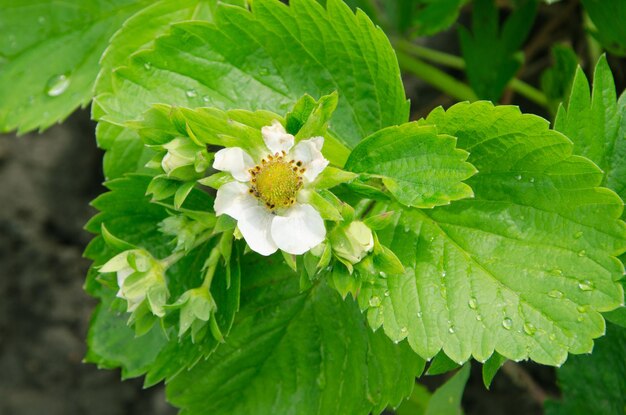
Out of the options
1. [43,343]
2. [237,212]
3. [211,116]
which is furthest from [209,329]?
[43,343]

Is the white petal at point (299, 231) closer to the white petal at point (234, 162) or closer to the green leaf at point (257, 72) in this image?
the white petal at point (234, 162)

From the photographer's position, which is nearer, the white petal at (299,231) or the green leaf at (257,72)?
the white petal at (299,231)

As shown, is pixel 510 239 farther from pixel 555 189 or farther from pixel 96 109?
pixel 96 109

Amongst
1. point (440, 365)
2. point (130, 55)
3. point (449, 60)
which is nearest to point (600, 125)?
point (440, 365)

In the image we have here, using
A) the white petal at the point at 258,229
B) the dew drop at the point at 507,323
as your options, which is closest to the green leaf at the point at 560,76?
the dew drop at the point at 507,323

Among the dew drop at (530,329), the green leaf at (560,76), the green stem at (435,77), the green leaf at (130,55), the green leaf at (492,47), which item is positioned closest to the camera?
the dew drop at (530,329)

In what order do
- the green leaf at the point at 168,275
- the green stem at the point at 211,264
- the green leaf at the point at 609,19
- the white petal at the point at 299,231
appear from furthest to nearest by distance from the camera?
1. the green leaf at the point at 609,19
2. the green leaf at the point at 168,275
3. the green stem at the point at 211,264
4. the white petal at the point at 299,231

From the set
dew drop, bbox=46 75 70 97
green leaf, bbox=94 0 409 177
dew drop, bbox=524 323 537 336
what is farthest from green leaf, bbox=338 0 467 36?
dew drop, bbox=524 323 537 336
